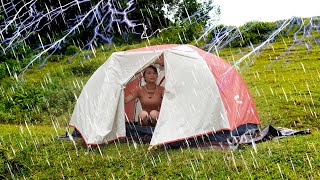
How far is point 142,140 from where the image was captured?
6465 mm

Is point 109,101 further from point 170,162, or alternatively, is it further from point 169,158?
point 170,162

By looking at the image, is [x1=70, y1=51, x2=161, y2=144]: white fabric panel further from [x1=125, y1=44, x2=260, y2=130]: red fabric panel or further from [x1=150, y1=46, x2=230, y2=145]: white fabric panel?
[x1=150, y1=46, x2=230, y2=145]: white fabric panel

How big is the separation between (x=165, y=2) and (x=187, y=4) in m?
1.28

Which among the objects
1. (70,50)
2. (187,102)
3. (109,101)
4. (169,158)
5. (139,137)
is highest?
(109,101)

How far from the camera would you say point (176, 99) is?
20.0 feet

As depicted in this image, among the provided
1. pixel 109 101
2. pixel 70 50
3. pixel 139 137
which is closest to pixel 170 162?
pixel 139 137

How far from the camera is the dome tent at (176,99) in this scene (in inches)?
235

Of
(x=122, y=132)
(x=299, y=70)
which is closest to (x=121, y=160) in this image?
(x=122, y=132)

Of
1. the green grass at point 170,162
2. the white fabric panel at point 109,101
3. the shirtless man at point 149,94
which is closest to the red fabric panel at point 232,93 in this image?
the white fabric panel at point 109,101

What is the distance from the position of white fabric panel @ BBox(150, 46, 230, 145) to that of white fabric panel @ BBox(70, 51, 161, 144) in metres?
0.48

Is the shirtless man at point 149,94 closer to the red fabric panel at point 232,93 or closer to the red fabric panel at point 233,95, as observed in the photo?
the red fabric panel at point 232,93

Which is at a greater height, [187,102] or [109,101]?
[109,101]

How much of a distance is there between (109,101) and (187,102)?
1307 millimetres

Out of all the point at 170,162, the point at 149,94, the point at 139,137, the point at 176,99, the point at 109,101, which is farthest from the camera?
the point at 149,94
